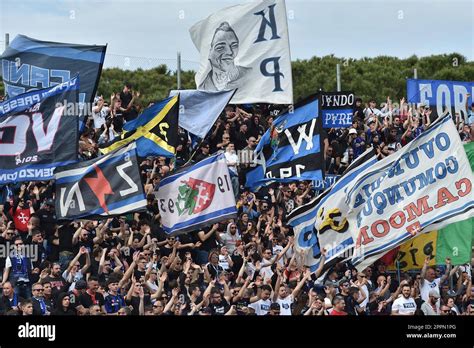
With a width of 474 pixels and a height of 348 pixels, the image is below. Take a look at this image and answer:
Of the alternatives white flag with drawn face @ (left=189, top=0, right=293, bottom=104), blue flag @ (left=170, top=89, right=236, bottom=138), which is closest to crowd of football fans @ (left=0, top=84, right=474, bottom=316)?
blue flag @ (left=170, top=89, right=236, bottom=138)

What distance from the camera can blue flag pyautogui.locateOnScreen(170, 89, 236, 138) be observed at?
21891mm

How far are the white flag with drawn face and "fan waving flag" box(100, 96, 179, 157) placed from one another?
3388 millimetres

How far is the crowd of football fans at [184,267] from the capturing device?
16.6 m

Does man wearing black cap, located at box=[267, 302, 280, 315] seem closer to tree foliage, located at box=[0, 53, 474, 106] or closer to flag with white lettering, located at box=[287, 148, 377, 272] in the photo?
flag with white lettering, located at box=[287, 148, 377, 272]

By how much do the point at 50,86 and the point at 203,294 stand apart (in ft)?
14.7

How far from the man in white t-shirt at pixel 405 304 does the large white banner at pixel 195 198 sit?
2977 mm

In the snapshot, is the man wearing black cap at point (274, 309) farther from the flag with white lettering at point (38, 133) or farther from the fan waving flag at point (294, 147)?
the flag with white lettering at point (38, 133)

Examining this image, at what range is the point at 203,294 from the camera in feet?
56.3

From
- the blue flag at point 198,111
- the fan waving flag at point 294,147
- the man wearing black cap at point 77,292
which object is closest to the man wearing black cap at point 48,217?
the man wearing black cap at point 77,292

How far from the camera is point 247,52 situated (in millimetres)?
23641

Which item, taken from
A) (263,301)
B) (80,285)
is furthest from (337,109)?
(80,285)
